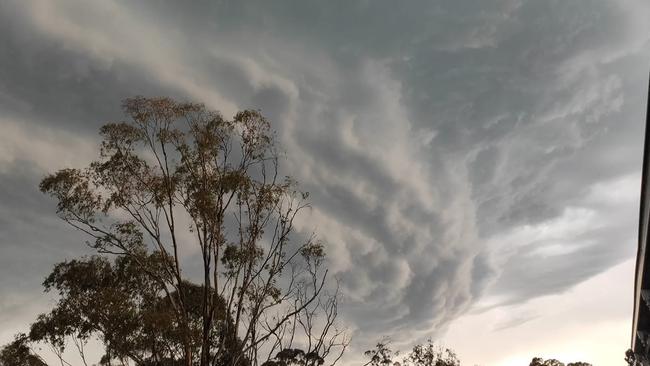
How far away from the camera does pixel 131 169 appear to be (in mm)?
16797

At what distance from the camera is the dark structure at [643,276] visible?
1464cm

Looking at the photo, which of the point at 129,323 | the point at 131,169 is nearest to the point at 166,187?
the point at 131,169

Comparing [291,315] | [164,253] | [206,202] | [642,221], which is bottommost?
[291,315]

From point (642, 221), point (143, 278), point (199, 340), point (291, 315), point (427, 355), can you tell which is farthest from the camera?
point (427, 355)

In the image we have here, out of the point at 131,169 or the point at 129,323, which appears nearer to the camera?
the point at 129,323

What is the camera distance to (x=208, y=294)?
14.3 metres

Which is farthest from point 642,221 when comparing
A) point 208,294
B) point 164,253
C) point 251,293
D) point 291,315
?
point 164,253

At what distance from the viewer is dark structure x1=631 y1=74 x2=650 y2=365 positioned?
1464 cm

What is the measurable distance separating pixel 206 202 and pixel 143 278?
6.22 meters

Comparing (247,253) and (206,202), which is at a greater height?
(206,202)

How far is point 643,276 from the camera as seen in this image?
21.0m

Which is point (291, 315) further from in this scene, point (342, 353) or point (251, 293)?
point (342, 353)

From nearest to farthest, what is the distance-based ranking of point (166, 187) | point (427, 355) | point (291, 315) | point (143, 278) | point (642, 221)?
point (291, 315)
point (166, 187)
point (642, 221)
point (143, 278)
point (427, 355)

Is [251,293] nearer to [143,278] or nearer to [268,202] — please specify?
[268,202]
